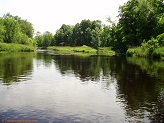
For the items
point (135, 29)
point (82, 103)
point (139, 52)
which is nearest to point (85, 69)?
point (82, 103)

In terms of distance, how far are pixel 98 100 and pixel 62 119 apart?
463 cm

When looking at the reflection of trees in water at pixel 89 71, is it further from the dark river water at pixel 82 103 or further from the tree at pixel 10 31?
the tree at pixel 10 31

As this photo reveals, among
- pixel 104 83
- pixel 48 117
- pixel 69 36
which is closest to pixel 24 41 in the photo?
A: pixel 69 36

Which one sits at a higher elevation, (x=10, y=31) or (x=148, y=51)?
(x=10, y=31)

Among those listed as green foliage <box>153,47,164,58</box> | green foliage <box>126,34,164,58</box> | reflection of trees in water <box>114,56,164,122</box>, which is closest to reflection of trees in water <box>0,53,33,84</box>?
reflection of trees in water <box>114,56,164,122</box>

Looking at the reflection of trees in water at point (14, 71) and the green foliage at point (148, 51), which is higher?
the green foliage at point (148, 51)

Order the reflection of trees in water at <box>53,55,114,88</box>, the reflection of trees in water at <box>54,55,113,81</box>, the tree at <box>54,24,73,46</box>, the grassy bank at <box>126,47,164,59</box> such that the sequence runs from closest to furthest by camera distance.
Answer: the reflection of trees in water at <box>53,55,114,88</box> → the reflection of trees in water at <box>54,55,113,81</box> → the grassy bank at <box>126,47,164,59</box> → the tree at <box>54,24,73,46</box>

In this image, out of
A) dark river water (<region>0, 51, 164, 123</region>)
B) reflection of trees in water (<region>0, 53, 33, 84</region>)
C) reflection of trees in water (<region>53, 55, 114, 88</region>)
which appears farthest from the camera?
reflection of trees in water (<region>53, 55, 114, 88</region>)

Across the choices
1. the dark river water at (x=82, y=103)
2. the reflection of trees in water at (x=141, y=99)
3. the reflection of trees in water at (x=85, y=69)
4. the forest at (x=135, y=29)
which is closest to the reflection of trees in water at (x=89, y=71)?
the reflection of trees in water at (x=85, y=69)

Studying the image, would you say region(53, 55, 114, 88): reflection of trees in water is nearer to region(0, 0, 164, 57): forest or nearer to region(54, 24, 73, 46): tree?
region(0, 0, 164, 57): forest

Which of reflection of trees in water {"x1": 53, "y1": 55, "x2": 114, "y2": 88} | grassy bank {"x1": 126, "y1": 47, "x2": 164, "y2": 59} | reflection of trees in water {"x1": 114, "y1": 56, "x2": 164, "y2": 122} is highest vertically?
grassy bank {"x1": 126, "y1": 47, "x2": 164, "y2": 59}

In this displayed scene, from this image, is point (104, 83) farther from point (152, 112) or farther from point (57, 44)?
point (57, 44)

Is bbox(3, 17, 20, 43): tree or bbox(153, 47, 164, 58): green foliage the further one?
bbox(3, 17, 20, 43): tree

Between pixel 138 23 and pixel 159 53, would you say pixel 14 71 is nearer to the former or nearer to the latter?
pixel 159 53
